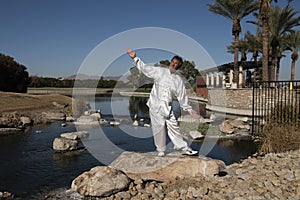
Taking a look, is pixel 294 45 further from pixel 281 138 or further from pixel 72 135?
pixel 72 135

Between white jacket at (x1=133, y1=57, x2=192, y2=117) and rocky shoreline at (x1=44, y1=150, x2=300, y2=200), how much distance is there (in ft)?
4.37

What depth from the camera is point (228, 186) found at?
4730mm

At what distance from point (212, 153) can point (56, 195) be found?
5294 millimetres

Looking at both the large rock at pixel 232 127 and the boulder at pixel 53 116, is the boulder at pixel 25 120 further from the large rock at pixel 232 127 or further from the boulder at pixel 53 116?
the large rock at pixel 232 127

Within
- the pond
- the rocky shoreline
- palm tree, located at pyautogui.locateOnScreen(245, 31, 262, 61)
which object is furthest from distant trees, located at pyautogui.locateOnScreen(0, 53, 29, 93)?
the rocky shoreline

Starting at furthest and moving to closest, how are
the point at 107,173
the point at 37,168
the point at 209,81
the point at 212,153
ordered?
the point at 209,81 → the point at 212,153 → the point at 37,168 → the point at 107,173

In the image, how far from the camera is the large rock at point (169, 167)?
526cm

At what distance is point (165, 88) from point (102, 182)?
2.02 m

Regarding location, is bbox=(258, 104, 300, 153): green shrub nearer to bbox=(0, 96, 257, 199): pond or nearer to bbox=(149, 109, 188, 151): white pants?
bbox=(0, 96, 257, 199): pond

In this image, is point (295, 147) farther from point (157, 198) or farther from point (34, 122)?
point (34, 122)

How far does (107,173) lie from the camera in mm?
5062

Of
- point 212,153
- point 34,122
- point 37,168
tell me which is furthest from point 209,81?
point 37,168

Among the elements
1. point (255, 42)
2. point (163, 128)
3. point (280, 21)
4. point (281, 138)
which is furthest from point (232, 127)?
point (255, 42)

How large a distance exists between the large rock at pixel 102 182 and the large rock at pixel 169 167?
0.35 meters
